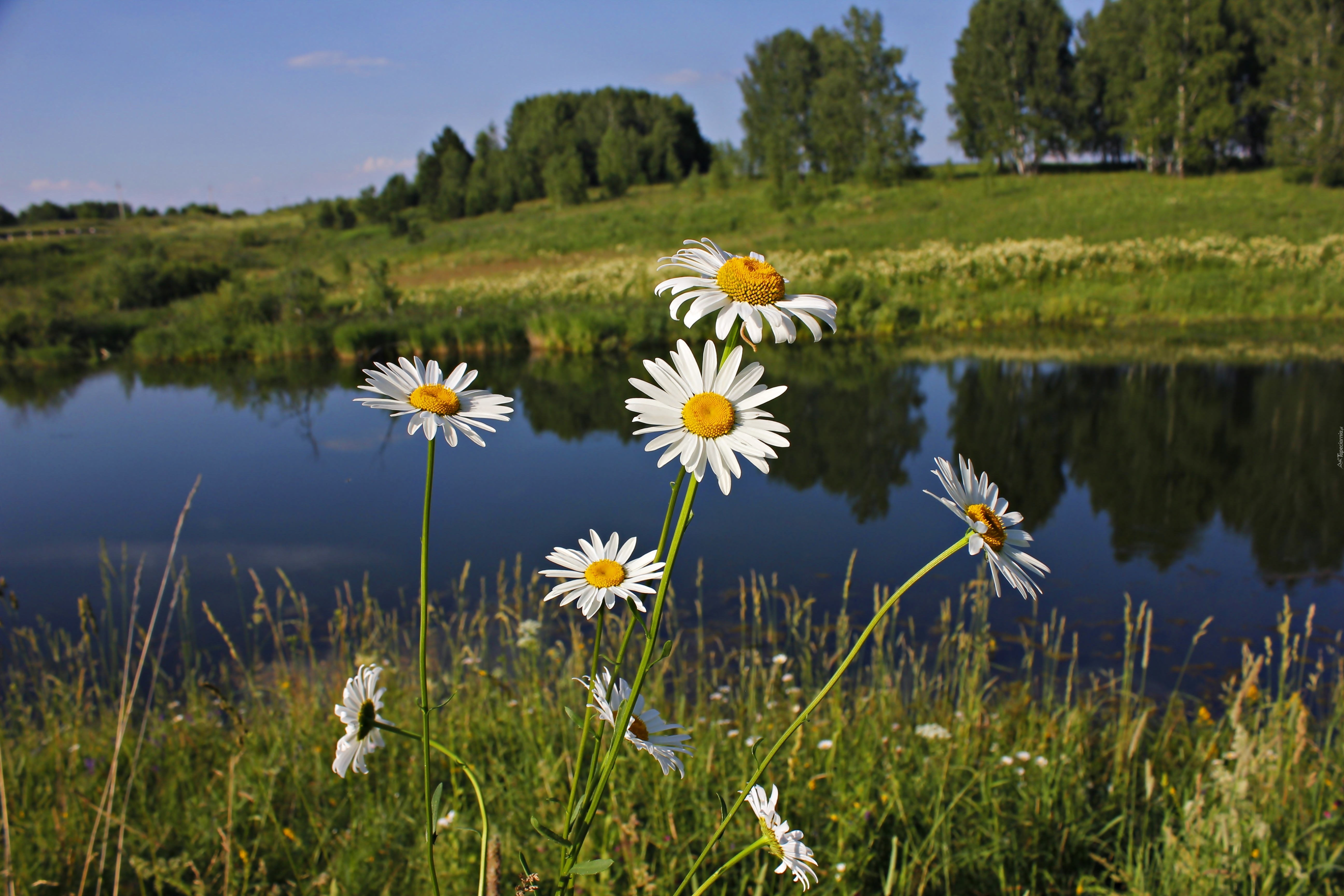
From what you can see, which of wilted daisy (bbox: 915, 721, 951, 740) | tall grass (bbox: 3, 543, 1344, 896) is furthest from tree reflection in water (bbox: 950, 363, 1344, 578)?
wilted daisy (bbox: 915, 721, 951, 740)

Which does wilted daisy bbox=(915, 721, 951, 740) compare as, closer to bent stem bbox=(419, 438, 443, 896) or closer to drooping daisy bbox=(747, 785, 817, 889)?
drooping daisy bbox=(747, 785, 817, 889)

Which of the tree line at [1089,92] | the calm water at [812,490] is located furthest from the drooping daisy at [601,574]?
the tree line at [1089,92]

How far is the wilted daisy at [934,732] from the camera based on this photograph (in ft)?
6.97

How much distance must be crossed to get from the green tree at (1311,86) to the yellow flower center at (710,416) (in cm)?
2928

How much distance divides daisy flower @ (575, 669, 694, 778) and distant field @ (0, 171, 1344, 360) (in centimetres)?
1150

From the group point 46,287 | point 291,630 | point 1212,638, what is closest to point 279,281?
point 46,287

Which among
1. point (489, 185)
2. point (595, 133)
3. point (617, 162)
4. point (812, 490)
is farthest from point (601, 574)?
point (595, 133)

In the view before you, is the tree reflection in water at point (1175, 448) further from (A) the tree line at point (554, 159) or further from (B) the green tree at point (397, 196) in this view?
(B) the green tree at point (397, 196)

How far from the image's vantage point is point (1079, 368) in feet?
31.5

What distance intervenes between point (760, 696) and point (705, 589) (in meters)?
1.42

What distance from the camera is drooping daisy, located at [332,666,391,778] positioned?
0.73 meters

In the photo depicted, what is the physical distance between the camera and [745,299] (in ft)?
2.14

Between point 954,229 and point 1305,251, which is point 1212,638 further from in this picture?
point 954,229

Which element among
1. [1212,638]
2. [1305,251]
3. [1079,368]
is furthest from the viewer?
[1305,251]
